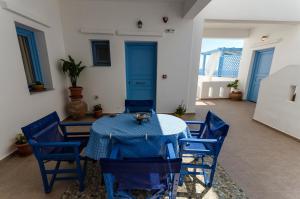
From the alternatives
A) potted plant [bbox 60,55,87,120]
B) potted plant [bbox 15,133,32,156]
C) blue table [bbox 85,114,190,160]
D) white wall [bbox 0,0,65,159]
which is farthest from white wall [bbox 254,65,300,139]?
white wall [bbox 0,0,65,159]

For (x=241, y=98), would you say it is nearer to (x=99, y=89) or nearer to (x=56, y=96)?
(x=99, y=89)

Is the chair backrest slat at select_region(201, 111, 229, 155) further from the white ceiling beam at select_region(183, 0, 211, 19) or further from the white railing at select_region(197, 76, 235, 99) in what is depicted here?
the white railing at select_region(197, 76, 235, 99)

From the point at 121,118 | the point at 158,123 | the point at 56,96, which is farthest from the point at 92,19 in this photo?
the point at 158,123

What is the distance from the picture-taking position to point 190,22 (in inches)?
147

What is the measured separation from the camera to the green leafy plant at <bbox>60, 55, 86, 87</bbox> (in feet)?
11.1

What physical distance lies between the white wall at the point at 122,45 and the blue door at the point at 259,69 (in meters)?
3.42

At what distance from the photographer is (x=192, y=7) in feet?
9.93

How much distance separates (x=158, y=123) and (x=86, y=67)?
9.93 feet

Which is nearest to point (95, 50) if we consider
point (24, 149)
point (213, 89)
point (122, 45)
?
point (122, 45)

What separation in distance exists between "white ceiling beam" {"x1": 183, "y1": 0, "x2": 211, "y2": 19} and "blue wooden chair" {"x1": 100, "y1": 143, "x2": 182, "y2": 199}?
3.00m

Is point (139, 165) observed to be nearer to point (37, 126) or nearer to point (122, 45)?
point (37, 126)

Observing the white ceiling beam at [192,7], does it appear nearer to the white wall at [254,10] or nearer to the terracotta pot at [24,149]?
the white wall at [254,10]

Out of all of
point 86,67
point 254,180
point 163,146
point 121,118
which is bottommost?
point 254,180

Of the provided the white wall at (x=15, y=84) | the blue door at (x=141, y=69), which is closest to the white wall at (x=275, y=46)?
the blue door at (x=141, y=69)
